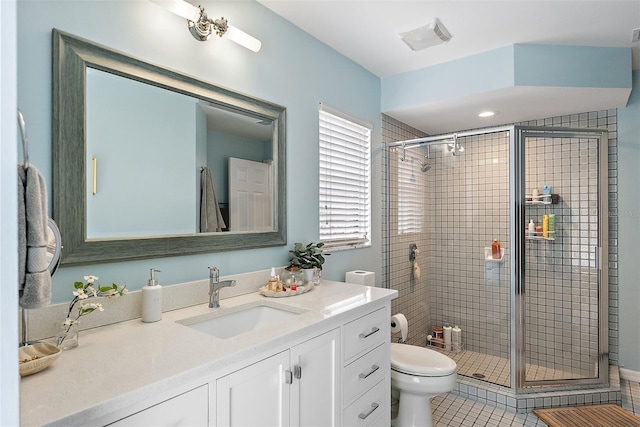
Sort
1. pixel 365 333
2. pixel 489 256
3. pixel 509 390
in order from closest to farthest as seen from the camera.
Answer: pixel 365 333
pixel 509 390
pixel 489 256

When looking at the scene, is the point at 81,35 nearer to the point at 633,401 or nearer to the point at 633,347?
the point at 633,401

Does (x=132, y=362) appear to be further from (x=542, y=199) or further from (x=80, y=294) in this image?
(x=542, y=199)

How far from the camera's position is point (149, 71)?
1.47m

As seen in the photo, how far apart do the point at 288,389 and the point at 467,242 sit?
6.90 ft

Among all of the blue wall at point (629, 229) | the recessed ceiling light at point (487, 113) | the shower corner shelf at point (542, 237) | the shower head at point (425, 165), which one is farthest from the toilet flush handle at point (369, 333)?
the blue wall at point (629, 229)

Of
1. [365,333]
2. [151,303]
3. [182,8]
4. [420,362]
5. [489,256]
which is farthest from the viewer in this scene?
[489,256]

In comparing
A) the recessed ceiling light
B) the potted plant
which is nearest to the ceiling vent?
the recessed ceiling light

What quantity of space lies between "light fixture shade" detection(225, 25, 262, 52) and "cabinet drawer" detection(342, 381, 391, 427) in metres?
1.72

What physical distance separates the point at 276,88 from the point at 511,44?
1655mm

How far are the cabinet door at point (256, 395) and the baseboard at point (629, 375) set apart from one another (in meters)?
3.16

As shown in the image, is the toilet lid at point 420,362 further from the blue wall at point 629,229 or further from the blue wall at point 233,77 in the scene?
the blue wall at point 629,229

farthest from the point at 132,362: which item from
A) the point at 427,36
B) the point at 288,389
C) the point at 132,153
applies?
the point at 427,36

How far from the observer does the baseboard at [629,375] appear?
289 cm

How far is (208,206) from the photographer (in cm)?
170
